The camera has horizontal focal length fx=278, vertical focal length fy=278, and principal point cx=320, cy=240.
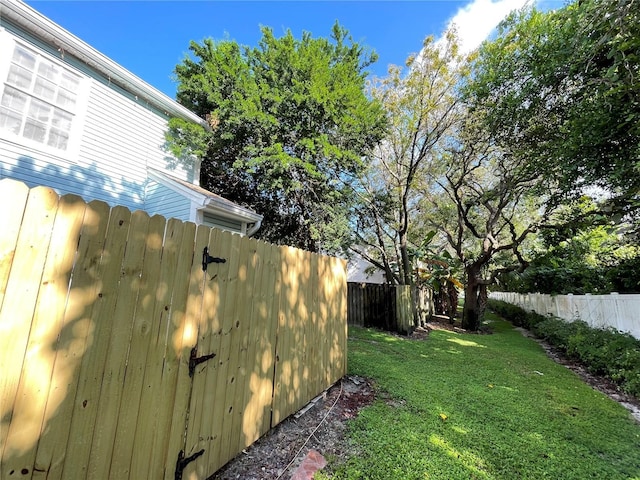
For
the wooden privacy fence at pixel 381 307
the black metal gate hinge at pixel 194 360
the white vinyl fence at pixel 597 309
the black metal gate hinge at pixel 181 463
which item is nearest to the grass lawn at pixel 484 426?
the black metal gate hinge at pixel 181 463

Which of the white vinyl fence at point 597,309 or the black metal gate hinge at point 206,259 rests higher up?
the black metal gate hinge at point 206,259

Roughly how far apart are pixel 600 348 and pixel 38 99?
13.8 meters

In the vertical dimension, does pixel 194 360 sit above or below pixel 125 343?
below

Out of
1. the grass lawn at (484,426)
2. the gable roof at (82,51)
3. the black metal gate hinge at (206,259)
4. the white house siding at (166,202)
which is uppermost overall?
the gable roof at (82,51)

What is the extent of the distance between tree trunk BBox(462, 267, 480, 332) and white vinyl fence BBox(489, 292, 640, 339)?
2783mm

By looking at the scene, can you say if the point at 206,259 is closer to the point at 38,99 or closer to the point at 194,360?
the point at 194,360

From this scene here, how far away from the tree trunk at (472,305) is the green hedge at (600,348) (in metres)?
2.14

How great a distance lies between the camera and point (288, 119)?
9.62 metres

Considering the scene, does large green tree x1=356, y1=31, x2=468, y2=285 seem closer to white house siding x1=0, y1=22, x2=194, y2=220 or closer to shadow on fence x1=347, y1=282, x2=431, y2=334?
shadow on fence x1=347, y1=282, x2=431, y2=334

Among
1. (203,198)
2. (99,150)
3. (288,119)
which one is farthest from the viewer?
(288,119)

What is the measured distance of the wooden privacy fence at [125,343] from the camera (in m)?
1.32

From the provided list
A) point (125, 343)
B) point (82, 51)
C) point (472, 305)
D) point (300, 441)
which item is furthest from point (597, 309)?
point (82, 51)

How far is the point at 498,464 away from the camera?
8.99 feet

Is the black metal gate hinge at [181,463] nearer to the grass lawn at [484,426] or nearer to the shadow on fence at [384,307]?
the grass lawn at [484,426]
